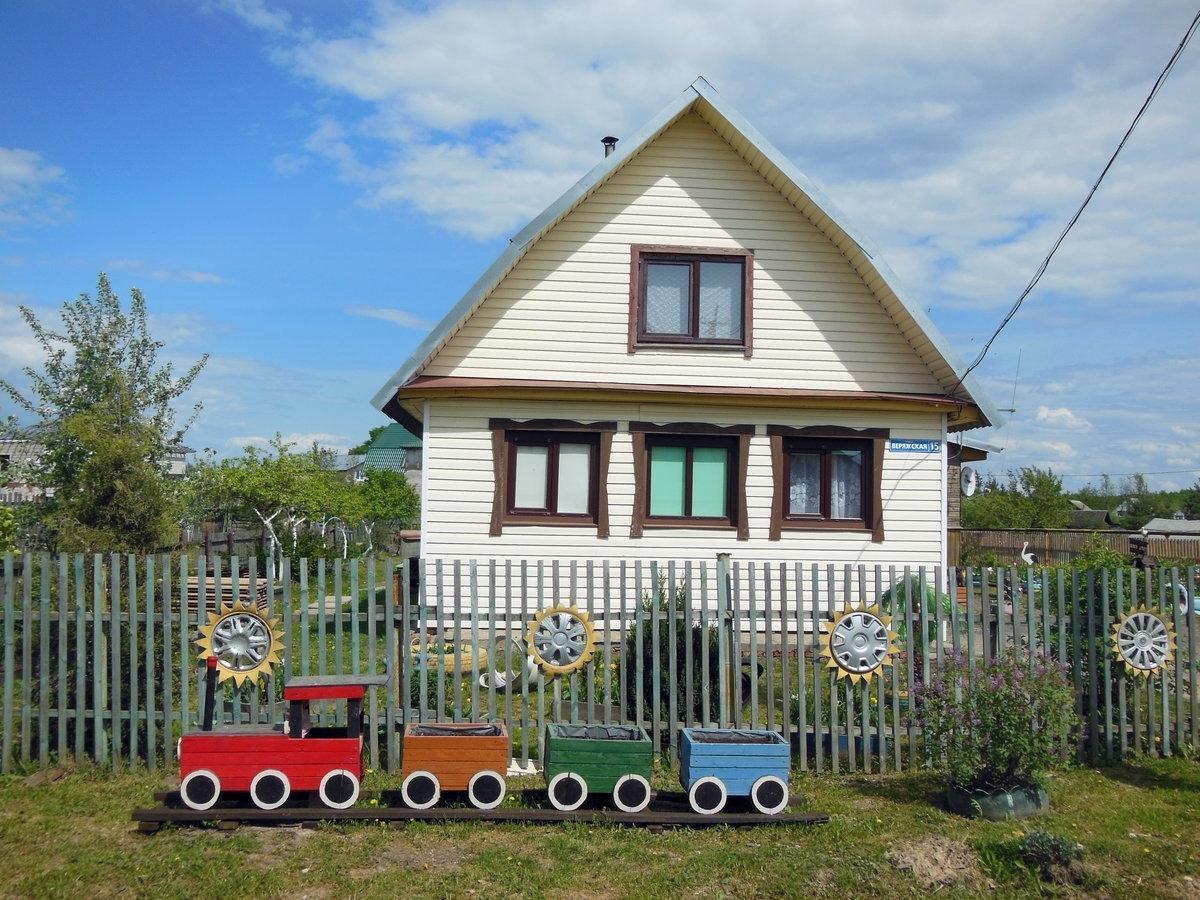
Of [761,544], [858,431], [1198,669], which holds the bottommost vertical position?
[1198,669]

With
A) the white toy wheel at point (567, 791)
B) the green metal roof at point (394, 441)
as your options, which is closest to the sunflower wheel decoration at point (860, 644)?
the white toy wheel at point (567, 791)

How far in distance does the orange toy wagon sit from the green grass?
0.23 metres

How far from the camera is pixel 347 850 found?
22.2 feet

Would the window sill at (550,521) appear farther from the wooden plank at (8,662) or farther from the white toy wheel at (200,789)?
the white toy wheel at (200,789)

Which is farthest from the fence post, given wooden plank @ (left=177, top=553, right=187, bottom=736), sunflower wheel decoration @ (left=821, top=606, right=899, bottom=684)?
wooden plank @ (left=177, top=553, right=187, bottom=736)

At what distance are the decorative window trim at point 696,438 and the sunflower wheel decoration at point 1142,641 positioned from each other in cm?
577

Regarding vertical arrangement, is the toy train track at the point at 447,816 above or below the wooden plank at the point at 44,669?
below

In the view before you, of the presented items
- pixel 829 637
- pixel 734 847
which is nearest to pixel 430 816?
pixel 734 847

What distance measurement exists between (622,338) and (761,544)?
3492 mm

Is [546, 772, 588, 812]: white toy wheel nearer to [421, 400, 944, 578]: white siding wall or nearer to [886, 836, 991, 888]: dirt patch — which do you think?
[886, 836, 991, 888]: dirt patch

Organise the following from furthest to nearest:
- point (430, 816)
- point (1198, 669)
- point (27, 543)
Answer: point (27, 543) < point (1198, 669) < point (430, 816)

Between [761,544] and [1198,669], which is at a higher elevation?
[761,544]

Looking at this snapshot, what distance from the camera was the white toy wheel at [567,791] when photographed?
289 inches

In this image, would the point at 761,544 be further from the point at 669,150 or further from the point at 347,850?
the point at 347,850
